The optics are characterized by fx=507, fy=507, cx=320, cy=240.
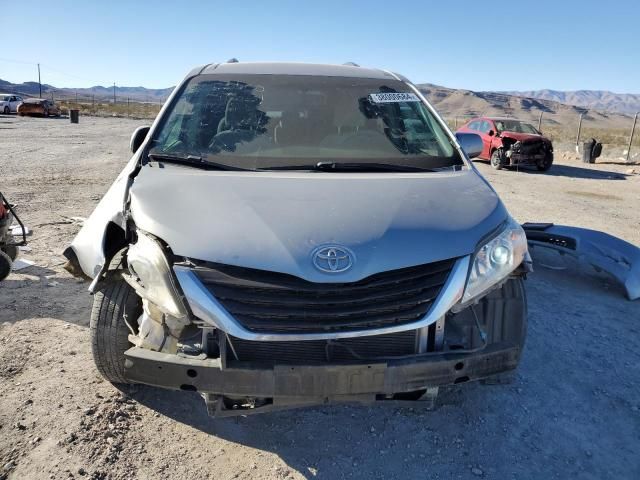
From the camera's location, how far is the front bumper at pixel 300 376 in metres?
2.11

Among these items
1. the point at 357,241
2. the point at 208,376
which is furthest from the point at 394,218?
the point at 208,376

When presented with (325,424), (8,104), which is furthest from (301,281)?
(8,104)

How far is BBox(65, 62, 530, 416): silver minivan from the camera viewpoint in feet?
6.94

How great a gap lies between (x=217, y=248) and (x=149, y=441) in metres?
1.17

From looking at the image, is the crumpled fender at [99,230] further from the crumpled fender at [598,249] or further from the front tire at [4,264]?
the crumpled fender at [598,249]

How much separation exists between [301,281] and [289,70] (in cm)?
218

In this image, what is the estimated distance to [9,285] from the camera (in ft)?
14.7

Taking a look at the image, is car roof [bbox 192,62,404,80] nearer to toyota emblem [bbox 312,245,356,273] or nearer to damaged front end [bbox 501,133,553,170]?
toyota emblem [bbox 312,245,356,273]

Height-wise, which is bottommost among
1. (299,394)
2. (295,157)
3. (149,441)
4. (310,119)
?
(149,441)

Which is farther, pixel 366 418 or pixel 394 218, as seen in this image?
pixel 366 418

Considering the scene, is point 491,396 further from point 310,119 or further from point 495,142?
point 495,142

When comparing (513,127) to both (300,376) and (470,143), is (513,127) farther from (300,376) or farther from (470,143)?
(300,376)

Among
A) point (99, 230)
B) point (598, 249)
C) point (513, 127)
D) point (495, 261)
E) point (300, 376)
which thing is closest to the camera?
point (300, 376)

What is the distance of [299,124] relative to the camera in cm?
337
